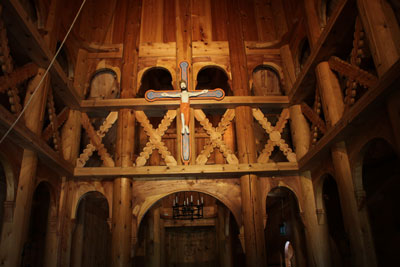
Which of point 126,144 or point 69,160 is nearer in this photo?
point 69,160

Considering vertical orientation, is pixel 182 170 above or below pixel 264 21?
below

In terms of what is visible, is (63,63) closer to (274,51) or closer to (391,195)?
(274,51)

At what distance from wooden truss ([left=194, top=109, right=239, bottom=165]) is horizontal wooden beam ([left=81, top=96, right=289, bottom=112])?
20 centimetres

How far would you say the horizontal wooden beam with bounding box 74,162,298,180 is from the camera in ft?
23.3

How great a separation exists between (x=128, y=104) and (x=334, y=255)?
19.9 ft

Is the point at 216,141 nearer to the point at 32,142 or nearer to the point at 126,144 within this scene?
the point at 126,144

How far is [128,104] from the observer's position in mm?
7672

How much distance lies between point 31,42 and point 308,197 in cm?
586

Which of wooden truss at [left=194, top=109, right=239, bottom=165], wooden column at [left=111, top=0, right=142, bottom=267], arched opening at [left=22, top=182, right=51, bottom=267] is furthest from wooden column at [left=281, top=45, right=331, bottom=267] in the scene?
arched opening at [left=22, top=182, right=51, bottom=267]

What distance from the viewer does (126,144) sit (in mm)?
7367

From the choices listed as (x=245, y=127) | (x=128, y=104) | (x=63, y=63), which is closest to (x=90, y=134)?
(x=128, y=104)

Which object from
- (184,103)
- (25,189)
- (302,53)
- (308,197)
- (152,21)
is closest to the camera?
(25,189)

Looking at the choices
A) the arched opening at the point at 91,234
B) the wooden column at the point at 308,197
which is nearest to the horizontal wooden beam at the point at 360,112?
the wooden column at the point at 308,197

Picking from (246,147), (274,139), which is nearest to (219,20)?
(274,139)
